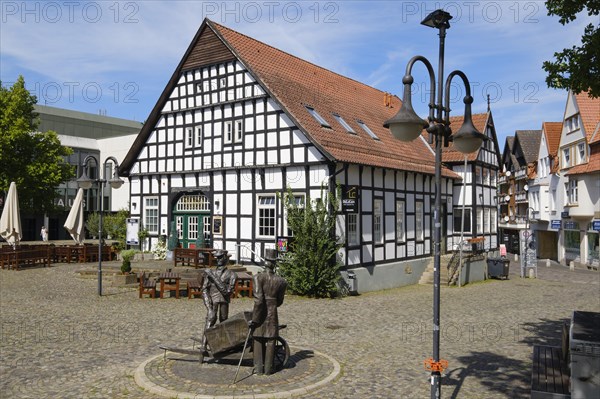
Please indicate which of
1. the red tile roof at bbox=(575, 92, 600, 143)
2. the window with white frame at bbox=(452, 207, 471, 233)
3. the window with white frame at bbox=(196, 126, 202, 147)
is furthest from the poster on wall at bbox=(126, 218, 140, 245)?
the red tile roof at bbox=(575, 92, 600, 143)

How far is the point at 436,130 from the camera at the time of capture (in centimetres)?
664

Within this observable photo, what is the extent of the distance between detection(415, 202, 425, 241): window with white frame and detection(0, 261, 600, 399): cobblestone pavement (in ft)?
13.6

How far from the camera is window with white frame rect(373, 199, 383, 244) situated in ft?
67.6

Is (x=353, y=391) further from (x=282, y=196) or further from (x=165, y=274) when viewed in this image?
(x=282, y=196)

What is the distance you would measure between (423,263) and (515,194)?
125ft

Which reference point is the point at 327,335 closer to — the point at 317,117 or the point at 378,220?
the point at 378,220

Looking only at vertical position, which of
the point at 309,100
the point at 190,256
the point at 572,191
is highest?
the point at 309,100

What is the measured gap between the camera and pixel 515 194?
57.5m

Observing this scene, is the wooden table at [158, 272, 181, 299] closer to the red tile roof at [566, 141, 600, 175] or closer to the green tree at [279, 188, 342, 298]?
the green tree at [279, 188, 342, 298]

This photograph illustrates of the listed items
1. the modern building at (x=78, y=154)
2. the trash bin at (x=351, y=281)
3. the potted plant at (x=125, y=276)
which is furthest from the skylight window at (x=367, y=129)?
the modern building at (x=78, y=154)

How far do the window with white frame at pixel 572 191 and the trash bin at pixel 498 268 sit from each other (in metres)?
13.4

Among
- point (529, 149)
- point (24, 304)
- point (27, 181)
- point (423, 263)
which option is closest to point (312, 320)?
point (24, 304)

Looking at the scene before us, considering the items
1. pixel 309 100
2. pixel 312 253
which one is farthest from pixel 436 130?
pixel 309 100

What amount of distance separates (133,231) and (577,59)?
767 inches
